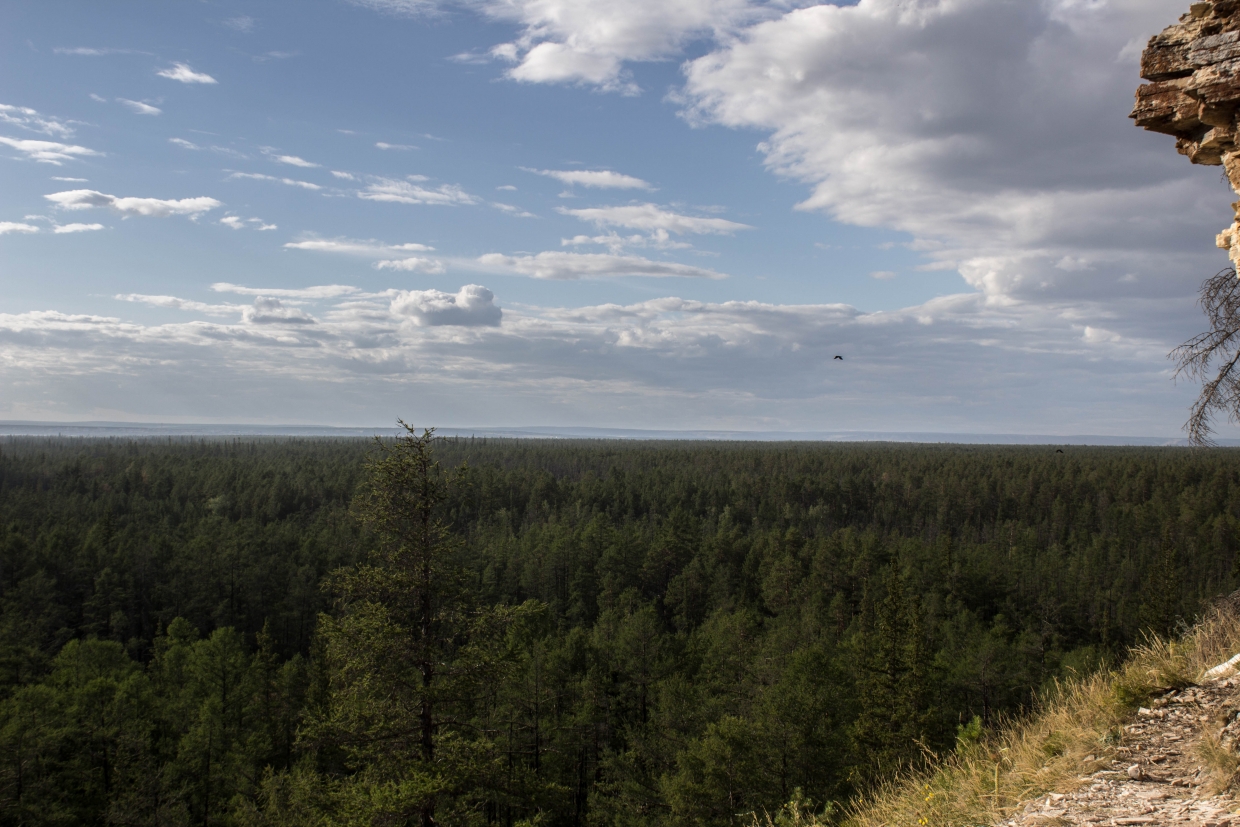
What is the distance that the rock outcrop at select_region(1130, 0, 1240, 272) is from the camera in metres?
7.30

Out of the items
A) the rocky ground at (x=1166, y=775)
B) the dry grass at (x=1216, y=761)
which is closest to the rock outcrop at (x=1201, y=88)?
the rocky ground at (x=1166, y=775)

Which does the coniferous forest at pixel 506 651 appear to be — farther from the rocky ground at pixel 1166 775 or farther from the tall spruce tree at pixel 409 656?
the rocky ground at pixel 1166 775

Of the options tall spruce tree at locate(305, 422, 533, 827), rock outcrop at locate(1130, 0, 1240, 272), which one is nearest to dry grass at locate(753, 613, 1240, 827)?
rock outcrop at locate(1130, 0, 1240, 272)

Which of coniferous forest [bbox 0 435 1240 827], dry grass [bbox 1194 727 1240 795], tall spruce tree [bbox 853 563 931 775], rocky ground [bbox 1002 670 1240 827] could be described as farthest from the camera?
tall spruce tree [bbox 853 563 931 775]

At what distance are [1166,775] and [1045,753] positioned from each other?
3.47 ft

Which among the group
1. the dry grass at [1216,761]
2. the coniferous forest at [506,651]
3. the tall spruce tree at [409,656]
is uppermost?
the dry grass at [1216,761]

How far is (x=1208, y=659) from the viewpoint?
319 inches

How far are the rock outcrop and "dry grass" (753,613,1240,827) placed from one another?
465 centimetres

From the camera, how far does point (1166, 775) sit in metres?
6.24

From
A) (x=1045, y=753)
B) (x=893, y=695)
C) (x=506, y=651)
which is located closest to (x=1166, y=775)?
(x=1045, y=753)

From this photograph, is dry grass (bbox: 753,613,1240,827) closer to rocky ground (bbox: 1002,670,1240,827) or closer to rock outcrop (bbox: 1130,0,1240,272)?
rocky ground (bbox: 1002,670,1240,827)

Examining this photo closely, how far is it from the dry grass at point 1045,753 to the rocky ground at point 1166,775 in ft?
0.50

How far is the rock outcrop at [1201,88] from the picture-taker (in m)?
7.30

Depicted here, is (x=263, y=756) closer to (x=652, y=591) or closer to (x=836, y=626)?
(x=836, y=626)
